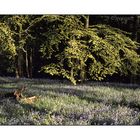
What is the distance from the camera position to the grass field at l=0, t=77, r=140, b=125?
22.7 ft

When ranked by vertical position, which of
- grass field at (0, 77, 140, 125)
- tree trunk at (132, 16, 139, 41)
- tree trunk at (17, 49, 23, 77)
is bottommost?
grass field at (0, 77, 140, 125)

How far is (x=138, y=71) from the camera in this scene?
274 inches

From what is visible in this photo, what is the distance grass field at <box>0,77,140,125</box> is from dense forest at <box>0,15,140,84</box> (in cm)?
10

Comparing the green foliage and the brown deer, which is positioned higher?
the green foliage

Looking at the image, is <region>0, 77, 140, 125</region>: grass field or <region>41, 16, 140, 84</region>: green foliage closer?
<region>0, 77, 140, 125</region>: grass field

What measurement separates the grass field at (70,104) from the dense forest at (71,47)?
102mm

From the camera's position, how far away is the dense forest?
6.97m

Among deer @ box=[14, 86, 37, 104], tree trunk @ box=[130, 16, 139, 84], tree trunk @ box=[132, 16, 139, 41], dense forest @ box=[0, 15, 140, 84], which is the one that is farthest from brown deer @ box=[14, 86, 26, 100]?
tree trunk @ box=[132, 16, 139, 41]

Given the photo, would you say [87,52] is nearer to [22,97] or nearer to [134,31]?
[134,31]

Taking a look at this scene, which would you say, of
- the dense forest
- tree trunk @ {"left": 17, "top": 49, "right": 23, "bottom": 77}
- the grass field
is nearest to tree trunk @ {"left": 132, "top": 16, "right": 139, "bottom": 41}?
the dense forest

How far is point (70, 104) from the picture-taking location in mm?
7000

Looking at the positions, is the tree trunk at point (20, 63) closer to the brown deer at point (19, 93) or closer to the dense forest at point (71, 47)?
the dense forest at point (71, 47)

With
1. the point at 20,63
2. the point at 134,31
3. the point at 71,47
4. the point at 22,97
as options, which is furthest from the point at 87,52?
the point at 22,97

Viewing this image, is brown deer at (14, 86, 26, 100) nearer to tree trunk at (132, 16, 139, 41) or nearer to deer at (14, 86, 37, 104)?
deer at (14, 86, 37, 104)
